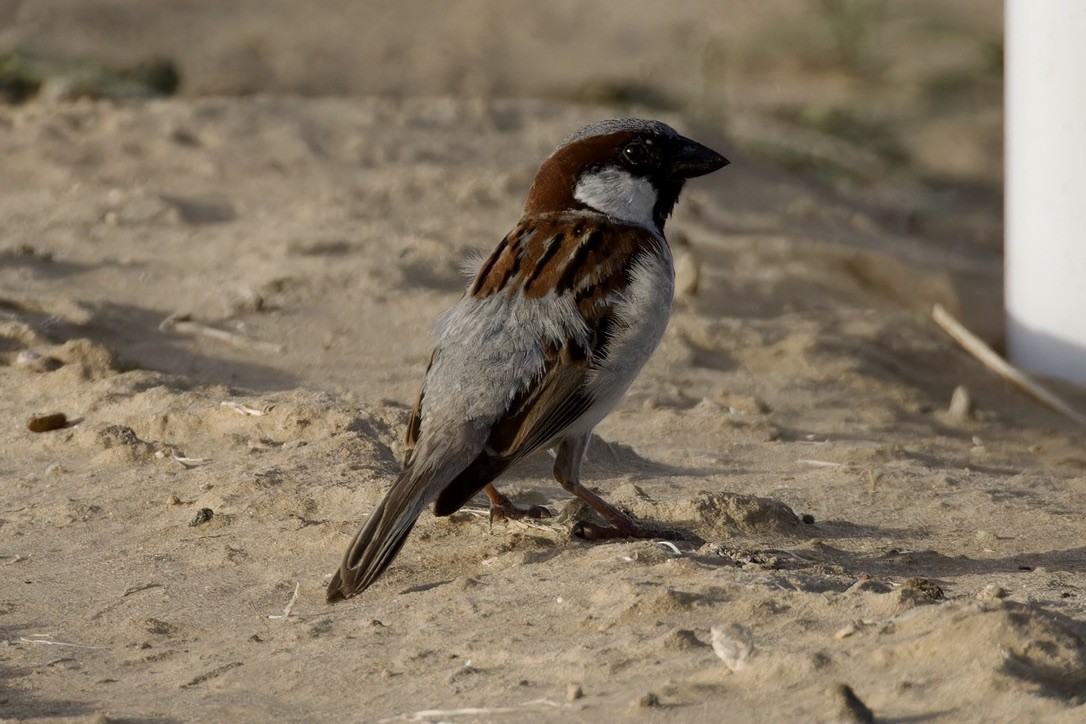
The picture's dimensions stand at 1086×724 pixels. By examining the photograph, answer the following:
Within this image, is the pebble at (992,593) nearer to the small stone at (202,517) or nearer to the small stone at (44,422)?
the small stone at (202,517)

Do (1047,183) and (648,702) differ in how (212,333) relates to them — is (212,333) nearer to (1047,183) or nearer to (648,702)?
(648,702)

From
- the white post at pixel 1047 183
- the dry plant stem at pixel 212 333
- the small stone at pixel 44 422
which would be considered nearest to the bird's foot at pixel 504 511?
the small stone at pixel 44 422

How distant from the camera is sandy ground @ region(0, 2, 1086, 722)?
343 cm

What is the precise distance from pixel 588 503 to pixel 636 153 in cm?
137

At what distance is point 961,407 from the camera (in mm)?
6531

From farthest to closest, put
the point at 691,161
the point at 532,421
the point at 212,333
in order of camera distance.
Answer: the point at 212,333
the point at 691,161
the point at 532,421

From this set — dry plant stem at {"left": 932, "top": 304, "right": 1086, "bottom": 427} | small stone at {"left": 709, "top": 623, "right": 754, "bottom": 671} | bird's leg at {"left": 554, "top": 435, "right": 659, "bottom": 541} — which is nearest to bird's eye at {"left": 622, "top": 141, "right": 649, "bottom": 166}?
bird's leg at {"left": 554, "top": 435, "right": 659, "bottom": 541}

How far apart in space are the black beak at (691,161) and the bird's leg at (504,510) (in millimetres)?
1419

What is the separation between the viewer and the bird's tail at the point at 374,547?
3.92 metres

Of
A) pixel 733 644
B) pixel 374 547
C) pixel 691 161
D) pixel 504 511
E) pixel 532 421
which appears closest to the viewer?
pixel 733 644

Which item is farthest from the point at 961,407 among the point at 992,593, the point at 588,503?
the point at 992,593

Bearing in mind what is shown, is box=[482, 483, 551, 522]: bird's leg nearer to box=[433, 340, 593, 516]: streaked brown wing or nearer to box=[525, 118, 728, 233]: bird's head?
box=[433, 340, 593, 516]: streaked brown wing

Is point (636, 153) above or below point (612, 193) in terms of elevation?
above

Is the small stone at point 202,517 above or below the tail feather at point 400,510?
below
